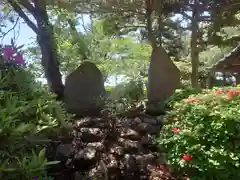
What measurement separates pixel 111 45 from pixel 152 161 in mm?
5441

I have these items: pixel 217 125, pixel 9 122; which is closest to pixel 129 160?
pixel 217 125

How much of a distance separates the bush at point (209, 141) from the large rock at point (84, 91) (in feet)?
9.30

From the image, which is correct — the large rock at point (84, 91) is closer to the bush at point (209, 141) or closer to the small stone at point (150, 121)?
the small stone at point (150, 121)

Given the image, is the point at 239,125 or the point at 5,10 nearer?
the point at 239,125

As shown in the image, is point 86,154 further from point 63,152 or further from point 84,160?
point 63,152

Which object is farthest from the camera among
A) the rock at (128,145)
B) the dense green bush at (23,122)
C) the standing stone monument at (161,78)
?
the standing stone monument at (161,78)

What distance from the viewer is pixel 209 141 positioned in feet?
9.10

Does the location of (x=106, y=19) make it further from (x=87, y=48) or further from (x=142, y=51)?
(x=142, y=51)

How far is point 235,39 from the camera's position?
8852mm

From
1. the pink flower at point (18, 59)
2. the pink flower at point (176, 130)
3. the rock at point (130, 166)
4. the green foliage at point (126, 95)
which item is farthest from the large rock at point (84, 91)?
the pink flower at point (18, 59)

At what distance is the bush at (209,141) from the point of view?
8.76 ft

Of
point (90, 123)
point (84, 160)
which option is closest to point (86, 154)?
point (84, 160)

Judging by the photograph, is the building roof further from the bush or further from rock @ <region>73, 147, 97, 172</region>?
rock @ <region>73, 147, 97, 172</region>

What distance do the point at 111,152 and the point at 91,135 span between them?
45cm
